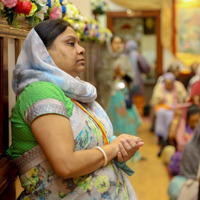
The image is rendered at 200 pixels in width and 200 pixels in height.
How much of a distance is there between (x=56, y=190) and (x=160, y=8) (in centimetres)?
877

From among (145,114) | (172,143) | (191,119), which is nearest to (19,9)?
A: (191,119)

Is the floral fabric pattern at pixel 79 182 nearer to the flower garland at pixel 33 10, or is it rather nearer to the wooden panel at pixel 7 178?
the wooden panel at pixel 7 178

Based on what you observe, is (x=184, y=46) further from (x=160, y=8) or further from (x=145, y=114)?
(x=145, y=114)

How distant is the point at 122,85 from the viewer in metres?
4.97

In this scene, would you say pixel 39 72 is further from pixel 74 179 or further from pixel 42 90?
pixel 74 179

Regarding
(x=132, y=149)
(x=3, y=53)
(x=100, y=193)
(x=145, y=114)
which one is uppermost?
(x=3, y=53)

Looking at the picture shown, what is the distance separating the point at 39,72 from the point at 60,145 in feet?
0.99

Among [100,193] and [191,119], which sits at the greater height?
[100,193]

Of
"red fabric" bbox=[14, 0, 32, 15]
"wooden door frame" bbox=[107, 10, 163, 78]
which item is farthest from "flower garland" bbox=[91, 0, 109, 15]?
"wooden door frame" bbox=[107, 10, 163, 78]

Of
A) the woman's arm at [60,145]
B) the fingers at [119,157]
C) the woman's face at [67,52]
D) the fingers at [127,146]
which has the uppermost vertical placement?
the woman's face at [67,52]

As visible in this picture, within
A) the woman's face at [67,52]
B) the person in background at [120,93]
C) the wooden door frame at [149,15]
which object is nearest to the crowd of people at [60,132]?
the woman's face at [67,52]

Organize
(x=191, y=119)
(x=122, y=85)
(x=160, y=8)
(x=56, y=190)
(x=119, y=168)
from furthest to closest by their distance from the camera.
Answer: (x=160, y=8)
(x=122, y=85)
(x=191, y=119)
(x=119, y=168)
(x=56, y=190)

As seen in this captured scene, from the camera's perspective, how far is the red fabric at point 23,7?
4.94ft

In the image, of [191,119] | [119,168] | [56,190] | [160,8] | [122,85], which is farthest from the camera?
[160,8]
